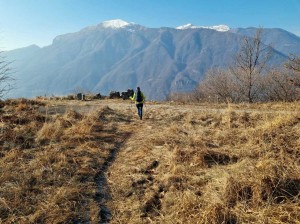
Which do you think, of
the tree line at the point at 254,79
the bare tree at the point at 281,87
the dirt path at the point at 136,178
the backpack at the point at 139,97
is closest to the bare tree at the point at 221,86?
the tree line at the point at 254,79

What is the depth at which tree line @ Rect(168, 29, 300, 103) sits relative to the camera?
39500mm

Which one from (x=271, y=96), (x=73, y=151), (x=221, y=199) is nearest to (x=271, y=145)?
(x=221, y=199)

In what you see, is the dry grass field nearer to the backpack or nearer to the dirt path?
the dirt path

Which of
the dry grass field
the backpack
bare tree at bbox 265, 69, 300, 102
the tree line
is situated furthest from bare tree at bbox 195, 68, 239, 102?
the dry grass field

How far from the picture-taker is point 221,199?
6410 mm

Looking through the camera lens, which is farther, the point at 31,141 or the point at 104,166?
the point at 31,141

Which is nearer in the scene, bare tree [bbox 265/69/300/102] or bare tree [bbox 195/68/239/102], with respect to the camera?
bare tree [bbox 265/69/300/102]

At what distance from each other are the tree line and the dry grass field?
445 inches

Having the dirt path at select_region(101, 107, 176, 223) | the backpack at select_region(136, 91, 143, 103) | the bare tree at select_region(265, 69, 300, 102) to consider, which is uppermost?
the bare tree at select_region(265, 69, 300, 102)

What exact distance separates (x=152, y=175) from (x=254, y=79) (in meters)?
36.9

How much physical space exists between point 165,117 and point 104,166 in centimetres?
842

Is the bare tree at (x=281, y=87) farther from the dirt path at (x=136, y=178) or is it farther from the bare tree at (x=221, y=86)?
the dirt path at (x=136, y=178)

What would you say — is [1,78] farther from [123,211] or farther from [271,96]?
[271,96]

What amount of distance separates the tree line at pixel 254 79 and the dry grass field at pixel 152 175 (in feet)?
37.1
